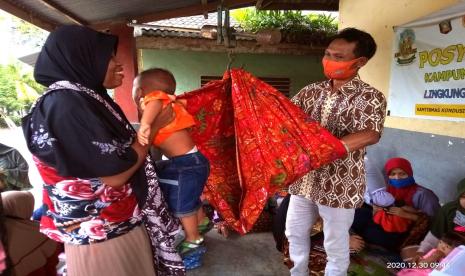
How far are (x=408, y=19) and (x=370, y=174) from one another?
5.71 ft

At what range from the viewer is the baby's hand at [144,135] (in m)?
1.27

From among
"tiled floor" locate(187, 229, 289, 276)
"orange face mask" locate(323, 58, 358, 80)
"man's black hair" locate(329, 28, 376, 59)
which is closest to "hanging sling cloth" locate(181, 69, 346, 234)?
"orange face mask" locate(323, 58, 358, 80)

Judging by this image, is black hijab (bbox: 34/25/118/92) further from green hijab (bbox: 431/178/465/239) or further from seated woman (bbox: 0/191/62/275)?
green hijab (bbox: 431/178/465/239)

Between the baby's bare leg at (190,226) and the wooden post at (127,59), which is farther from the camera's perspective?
the wooden post at (127,59)

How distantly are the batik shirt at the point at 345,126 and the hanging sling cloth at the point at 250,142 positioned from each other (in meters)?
0.22

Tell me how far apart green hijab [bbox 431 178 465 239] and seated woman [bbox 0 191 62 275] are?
304 centimetres

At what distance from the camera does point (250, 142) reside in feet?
5.93

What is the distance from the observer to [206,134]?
6.66 ft

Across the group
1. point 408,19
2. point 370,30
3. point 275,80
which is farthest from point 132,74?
point 408,19

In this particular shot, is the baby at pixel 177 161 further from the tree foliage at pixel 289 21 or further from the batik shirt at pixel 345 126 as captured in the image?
the tree foliage at pixel 289 21

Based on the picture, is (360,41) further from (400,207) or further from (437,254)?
(400,207)

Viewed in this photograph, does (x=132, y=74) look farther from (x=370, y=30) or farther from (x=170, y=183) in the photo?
(x=170, y=183)

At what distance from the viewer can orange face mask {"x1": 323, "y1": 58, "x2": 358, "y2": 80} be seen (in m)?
1.88

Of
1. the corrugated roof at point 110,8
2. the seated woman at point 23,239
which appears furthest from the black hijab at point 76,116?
the corrugated roof at point 110,8
